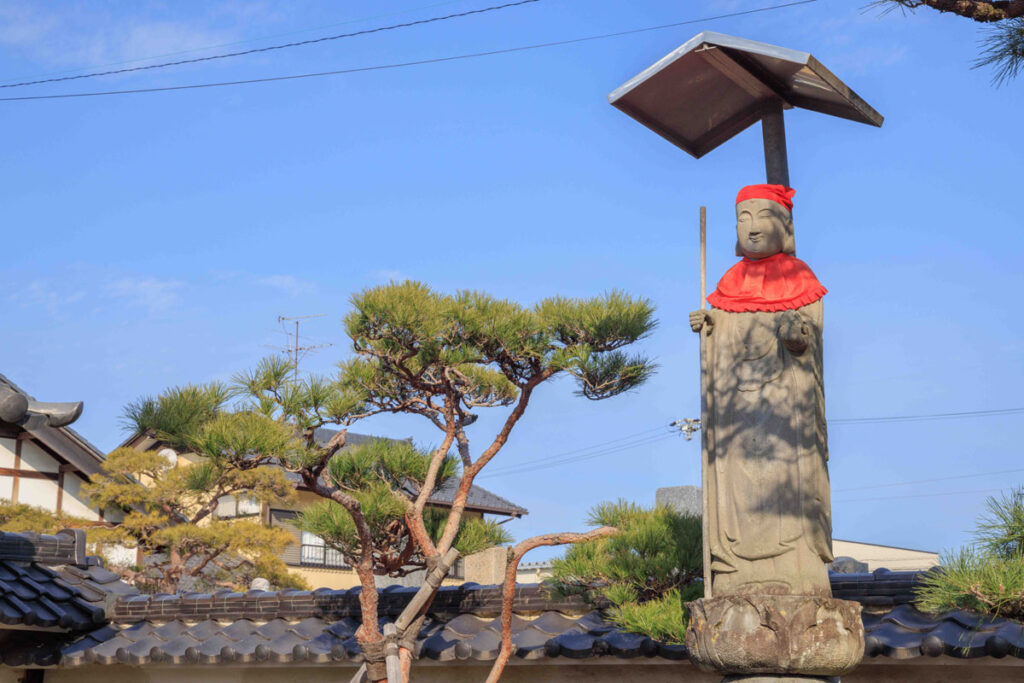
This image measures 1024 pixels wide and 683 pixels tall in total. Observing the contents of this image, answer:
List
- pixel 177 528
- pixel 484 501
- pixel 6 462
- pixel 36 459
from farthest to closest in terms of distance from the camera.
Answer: pixel 484 501
pixel 36 459
pixel 6 462
pixel 177 528

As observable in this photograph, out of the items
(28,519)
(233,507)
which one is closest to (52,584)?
(28,519)

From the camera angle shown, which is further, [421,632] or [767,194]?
[421,632]

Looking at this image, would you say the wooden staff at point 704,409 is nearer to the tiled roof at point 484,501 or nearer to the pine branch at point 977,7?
the pine branch at point 977,7

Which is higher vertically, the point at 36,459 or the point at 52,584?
the point at 36,459

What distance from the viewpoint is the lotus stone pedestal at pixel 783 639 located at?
→ 4836 mm

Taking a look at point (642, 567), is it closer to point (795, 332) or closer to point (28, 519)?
point (795, 332)

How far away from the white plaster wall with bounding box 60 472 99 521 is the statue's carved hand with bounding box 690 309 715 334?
17.7 metres

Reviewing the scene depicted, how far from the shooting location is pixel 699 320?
570 centimetres

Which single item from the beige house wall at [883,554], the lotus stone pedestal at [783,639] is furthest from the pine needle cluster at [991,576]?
the beige house wall at [883,554]

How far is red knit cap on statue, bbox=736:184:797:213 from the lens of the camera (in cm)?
571

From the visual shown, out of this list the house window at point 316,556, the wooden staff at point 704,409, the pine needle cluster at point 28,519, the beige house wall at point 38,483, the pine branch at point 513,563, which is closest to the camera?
the wooden staff at point 704,409

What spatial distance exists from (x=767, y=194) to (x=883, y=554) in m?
21.8

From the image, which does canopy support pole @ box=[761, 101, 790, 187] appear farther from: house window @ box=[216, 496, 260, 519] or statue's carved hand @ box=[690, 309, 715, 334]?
house window @ box=[216, 496, 260, 519]

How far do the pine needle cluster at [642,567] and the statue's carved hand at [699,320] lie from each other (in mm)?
1533
